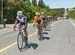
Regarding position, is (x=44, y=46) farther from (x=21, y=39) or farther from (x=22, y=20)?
(x=22, y=20)

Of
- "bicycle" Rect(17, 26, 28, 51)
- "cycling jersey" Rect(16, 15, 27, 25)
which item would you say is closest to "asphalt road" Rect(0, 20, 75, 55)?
"bicycle" Rect(17, 26, 28, 51)

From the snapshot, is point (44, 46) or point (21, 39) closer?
point (21, 39)

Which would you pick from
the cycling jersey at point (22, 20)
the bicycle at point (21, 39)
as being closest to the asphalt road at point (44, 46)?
the bicycle at point (21, 39)

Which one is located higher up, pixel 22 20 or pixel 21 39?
pixel 22 20

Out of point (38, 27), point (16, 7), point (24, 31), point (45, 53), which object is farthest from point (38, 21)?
point (16, 7)

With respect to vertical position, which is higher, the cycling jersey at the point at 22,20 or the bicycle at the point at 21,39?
the cycling jersey at the point at 22,20

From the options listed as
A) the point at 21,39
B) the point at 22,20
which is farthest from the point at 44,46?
the point at 22,20

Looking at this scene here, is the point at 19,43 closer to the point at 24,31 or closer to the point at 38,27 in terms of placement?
the point at 24,31

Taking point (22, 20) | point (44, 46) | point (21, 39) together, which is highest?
point (22, 20)

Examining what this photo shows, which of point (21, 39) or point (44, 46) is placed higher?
point (21, 39)

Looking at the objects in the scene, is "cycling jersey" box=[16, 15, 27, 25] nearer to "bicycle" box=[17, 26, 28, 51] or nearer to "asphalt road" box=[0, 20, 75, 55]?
"bicycle" box=[17, 26, 28, 51]

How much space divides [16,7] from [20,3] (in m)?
3.64

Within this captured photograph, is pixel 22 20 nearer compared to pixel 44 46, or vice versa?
pixel 22 20

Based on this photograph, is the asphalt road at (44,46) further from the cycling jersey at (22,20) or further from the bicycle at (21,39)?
the cycling jersey at (22,20)
